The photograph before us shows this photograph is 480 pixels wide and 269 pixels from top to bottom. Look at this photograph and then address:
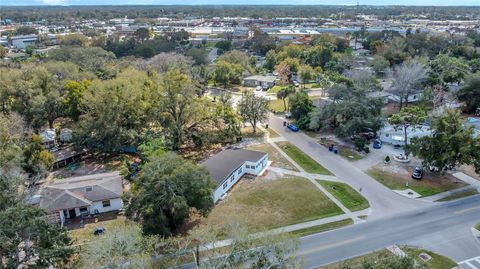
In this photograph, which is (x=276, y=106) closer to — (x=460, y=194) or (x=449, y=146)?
(x=449, y=146)

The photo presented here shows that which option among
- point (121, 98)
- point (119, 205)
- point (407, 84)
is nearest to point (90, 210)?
point (119, 205)

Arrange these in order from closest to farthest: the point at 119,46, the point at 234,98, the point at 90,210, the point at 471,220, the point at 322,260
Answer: the point at 322,260, the point at 471,220, the point at 90,210, the point at 234,98, the point at 119,46

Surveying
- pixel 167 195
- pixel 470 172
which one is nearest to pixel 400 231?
pixel 470 172

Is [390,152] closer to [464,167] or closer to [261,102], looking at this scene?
[464,167]

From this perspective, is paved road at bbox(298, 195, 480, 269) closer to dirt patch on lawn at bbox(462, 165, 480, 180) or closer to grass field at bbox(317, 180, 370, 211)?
grass field at bbox(317, 180, 370, 211)

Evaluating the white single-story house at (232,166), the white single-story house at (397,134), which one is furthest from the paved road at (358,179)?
the white single-story house at (397,134)
